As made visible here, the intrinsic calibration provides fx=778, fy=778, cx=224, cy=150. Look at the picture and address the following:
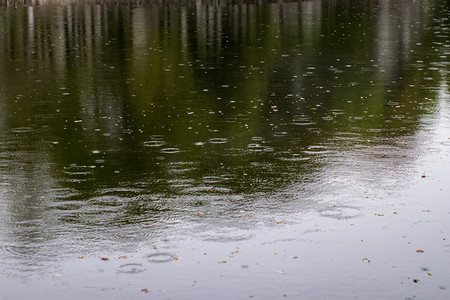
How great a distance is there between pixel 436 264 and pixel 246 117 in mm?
8780

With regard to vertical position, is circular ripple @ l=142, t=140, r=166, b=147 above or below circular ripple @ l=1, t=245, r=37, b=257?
above

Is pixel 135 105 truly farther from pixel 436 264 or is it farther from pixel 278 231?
pixel 436 264

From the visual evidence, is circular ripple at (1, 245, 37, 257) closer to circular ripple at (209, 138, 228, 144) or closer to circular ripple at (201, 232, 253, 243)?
circular ripple at (201, 232, 253, 243)

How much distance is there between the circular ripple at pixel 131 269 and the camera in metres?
8.35

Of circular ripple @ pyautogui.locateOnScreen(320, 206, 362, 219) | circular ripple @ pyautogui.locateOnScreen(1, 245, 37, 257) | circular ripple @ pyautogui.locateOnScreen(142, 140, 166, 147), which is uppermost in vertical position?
circular ripple @ pyautogui.locateOnScreen(142, 140, 166, 147)

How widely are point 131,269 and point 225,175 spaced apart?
160 inches

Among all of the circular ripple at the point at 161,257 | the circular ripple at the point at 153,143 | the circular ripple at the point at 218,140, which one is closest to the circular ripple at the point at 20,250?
the circular ripple at the point at 161,257

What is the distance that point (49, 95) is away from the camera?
19906 millimetres

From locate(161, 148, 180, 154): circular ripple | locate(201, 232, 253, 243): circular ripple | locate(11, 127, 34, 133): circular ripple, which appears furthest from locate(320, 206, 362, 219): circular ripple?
locate(11, 127, 34, 133): circular ripple

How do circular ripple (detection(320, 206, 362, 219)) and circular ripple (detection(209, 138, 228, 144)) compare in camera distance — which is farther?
circular ripple (detection(209, 138, 228, 144))

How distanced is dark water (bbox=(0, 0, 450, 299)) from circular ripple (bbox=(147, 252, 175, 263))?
0.07 ft

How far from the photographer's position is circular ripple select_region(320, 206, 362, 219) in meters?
10.2

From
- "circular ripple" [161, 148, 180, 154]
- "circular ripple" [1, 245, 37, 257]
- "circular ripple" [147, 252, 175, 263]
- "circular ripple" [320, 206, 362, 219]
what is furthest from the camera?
"circular ripple" [161, 148, 180, 154]

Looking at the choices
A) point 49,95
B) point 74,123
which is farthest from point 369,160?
point 49,95
